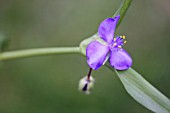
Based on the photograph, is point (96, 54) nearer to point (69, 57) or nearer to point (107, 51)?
point (107, 51)

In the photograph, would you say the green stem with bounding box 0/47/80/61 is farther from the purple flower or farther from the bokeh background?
the bokeh background

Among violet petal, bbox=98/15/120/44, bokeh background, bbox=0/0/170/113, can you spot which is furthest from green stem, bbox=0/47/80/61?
bokeh background, bbox=0/0/170/113

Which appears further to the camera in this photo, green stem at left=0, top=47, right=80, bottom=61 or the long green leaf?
green stem at left=0, top=47, right=80, bottom=61


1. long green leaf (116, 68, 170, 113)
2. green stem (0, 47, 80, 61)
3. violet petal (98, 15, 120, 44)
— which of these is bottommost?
long green leaf (116, 68, 170, 113)

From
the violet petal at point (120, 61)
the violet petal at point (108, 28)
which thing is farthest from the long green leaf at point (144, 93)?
the violet petal at point (108, 28)

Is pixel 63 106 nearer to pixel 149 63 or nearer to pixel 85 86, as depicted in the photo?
pixel 149 63

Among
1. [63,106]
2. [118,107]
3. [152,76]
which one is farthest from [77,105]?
Answer: [152,76]
